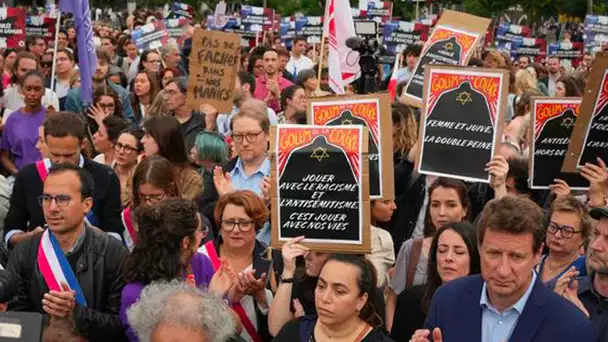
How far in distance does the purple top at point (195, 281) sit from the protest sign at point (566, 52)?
19.1m

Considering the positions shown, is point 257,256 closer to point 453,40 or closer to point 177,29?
point 453,40

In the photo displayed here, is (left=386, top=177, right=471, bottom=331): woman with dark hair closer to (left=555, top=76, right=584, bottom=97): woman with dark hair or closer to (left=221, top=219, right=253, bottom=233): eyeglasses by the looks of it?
(left=221, top=219, right=253, bottom=233): eyeglasses

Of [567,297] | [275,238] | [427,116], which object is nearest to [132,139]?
[427,116]

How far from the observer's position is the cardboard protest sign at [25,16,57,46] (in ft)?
70.1

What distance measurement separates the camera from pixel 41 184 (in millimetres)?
7555

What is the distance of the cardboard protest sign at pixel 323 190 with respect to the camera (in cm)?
624

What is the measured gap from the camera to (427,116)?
7.79 m

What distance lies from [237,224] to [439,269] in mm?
1123

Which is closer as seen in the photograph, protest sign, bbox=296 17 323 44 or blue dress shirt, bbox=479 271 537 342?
blue dress shirt, bbox=479 271 537 342

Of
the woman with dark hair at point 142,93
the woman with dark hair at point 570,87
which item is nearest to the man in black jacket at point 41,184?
the woman with dark hair at point 142,93

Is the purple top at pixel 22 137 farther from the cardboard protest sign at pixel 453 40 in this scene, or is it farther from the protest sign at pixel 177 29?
the protest sign at pixel 177 29

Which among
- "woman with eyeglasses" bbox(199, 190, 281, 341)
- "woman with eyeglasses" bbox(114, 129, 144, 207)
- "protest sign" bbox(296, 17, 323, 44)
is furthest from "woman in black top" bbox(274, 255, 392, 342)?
"protest sign" bbox(296, 17, 323, 44)

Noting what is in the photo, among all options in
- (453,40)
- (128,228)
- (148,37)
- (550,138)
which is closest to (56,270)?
(128,228)

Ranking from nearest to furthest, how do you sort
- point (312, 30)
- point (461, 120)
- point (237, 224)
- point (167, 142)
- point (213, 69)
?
point (237, 224), point (461, 120), point (167, 142), point (213, 69), point (312, 30)
